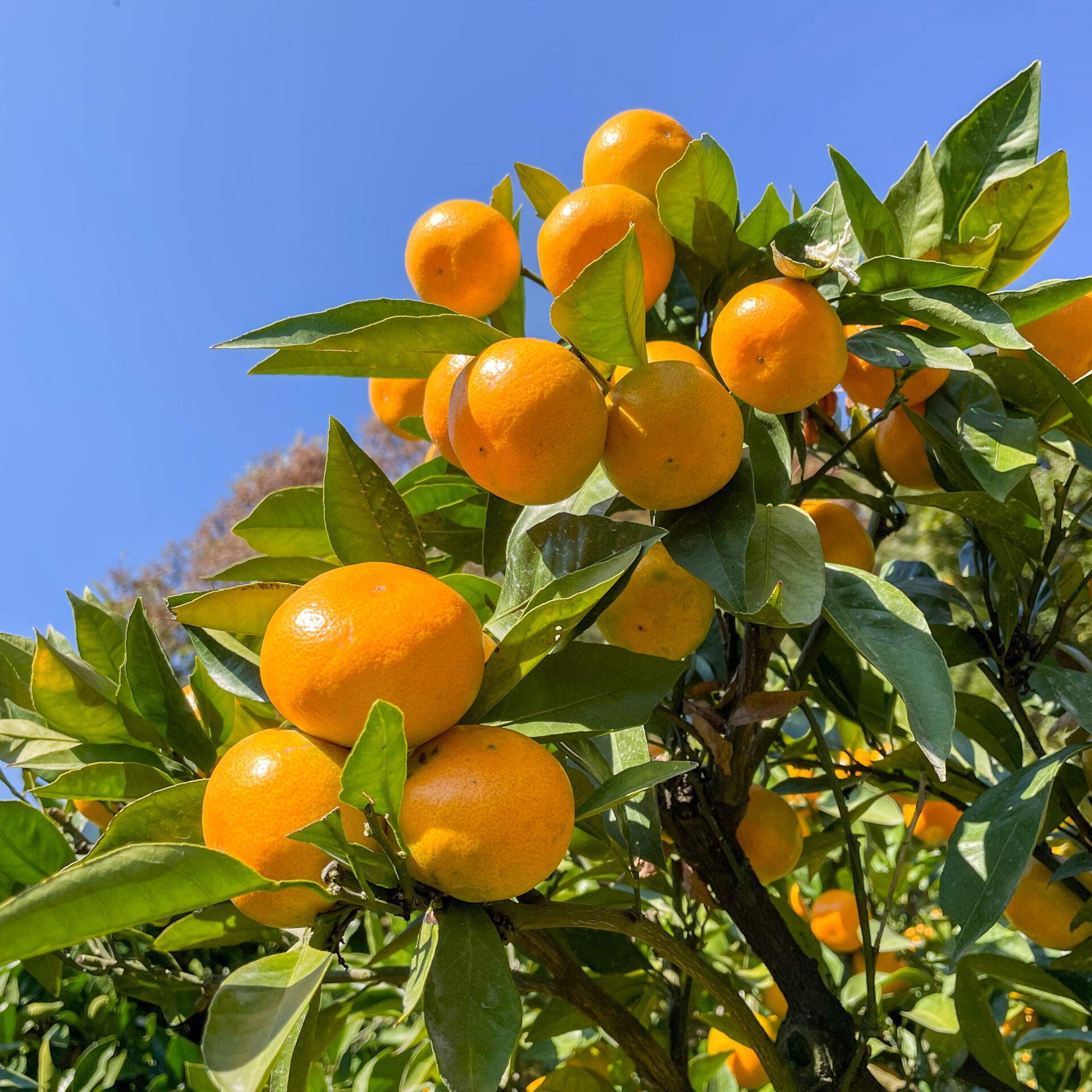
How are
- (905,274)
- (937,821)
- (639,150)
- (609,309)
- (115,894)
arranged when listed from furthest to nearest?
(937,821) → (639,150) → (905,274) → (609,309) → (115,894)

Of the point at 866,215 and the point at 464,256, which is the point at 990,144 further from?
the point at 464,256

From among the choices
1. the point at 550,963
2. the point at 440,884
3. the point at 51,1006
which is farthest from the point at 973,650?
the point at 51,1006

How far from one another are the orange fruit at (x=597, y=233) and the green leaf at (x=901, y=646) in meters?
0.21

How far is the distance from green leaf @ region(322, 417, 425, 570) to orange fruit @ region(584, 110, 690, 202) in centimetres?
32

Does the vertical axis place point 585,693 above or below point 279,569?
below

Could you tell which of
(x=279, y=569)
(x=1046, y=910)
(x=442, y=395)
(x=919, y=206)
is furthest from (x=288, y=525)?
(x=1046, y=910)

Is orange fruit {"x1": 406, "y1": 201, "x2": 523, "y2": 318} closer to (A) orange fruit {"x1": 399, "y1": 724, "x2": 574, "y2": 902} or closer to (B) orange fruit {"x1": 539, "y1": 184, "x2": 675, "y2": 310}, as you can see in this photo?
(B) orange fruit {"x1": 539, "y1": 184, "x2": 675, "y2": 310}

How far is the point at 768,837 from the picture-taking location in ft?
2.29

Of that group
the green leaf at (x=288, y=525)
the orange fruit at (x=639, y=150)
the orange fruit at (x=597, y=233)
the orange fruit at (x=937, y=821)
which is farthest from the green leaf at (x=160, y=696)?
the orange fruit at (x=937, y=821)

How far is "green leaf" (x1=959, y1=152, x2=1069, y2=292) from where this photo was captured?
56 cm

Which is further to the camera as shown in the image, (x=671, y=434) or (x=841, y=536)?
(x=841, y=536)

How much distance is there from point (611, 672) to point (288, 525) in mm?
309

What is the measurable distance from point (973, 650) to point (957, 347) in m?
0.28

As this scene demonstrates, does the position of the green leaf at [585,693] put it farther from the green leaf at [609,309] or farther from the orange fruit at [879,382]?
the orange fruit at [879,382]
